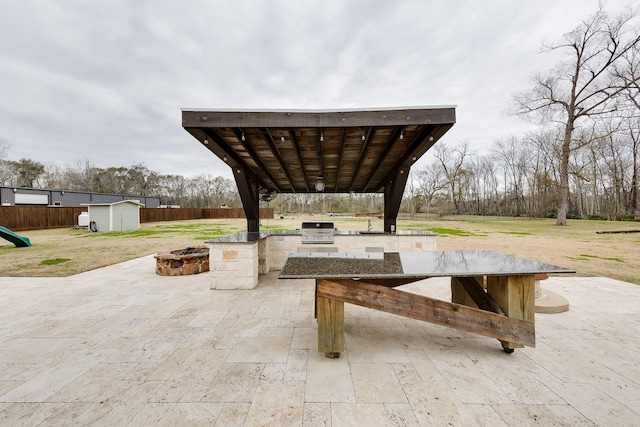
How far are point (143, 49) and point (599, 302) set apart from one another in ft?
53.7

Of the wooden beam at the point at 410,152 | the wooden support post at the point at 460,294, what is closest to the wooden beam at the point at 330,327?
the wooden support post at the point at 460,294

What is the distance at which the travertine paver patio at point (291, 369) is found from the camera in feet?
4.86

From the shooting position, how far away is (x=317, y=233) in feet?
17.2

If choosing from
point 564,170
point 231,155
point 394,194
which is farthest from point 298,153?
point 564,170

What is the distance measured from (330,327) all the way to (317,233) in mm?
3207

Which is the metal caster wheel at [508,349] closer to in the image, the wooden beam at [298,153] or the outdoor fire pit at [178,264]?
the wooden beam at [298,153]

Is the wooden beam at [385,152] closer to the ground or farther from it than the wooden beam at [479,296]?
farther from it

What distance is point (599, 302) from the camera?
355cm

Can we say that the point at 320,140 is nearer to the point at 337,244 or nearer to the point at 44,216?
the point at 337,244

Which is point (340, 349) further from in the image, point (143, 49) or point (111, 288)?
point (143, 49)

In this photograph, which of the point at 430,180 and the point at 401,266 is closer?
the point at 401,266

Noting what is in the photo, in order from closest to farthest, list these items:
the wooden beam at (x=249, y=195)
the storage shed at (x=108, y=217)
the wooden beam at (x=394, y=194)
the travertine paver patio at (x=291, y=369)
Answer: the travertine paver patio at (x=291, y=369), the wooden beam at (x=249, y=195), the wooden beam at (x=394, y=194), the storage shed at (x=108, y=217)

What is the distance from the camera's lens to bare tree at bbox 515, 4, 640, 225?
14.7 m

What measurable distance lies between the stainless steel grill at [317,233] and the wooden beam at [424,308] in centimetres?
315
